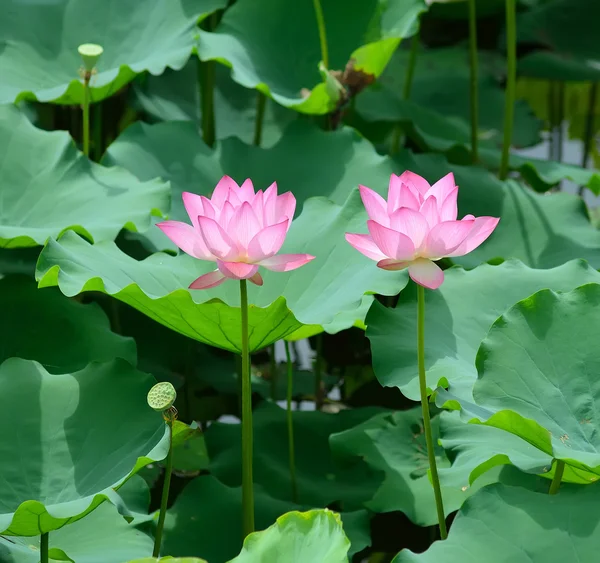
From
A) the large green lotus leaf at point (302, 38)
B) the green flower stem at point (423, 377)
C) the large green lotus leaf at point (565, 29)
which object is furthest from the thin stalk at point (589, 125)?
the green flower stem at point (423, 377)

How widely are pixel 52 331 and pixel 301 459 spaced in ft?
1.81

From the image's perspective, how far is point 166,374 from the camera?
7.49 ft

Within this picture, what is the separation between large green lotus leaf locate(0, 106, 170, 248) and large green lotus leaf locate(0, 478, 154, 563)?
507 mm

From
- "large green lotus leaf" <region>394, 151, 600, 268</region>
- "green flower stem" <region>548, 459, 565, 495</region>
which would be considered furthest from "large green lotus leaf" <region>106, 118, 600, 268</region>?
"green flower stem" <region>548, 459, 565, 495</region>

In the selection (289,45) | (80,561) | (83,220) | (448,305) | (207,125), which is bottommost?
(80,561)

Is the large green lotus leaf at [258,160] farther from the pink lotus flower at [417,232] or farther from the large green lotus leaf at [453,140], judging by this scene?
the pink lotus flower at [417,232]

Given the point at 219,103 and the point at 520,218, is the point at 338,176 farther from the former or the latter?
the point at 219,103

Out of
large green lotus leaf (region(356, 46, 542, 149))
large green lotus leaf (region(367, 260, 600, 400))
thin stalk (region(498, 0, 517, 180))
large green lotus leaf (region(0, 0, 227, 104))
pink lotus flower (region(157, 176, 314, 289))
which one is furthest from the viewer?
large green lotus leaf (region(356, 46, 542, 149))

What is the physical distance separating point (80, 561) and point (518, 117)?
238cm

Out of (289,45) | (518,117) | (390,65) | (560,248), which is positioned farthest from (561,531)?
(390,65)

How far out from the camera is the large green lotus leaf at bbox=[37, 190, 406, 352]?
140 centimetres

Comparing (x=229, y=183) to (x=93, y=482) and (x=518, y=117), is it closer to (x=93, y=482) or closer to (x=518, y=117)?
(x=93, y=482)

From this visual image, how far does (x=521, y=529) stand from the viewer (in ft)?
3.88

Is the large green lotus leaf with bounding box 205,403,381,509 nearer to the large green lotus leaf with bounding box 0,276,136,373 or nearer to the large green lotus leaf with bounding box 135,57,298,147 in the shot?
the large green lotus leaf with bounding box 0,276,136,373
